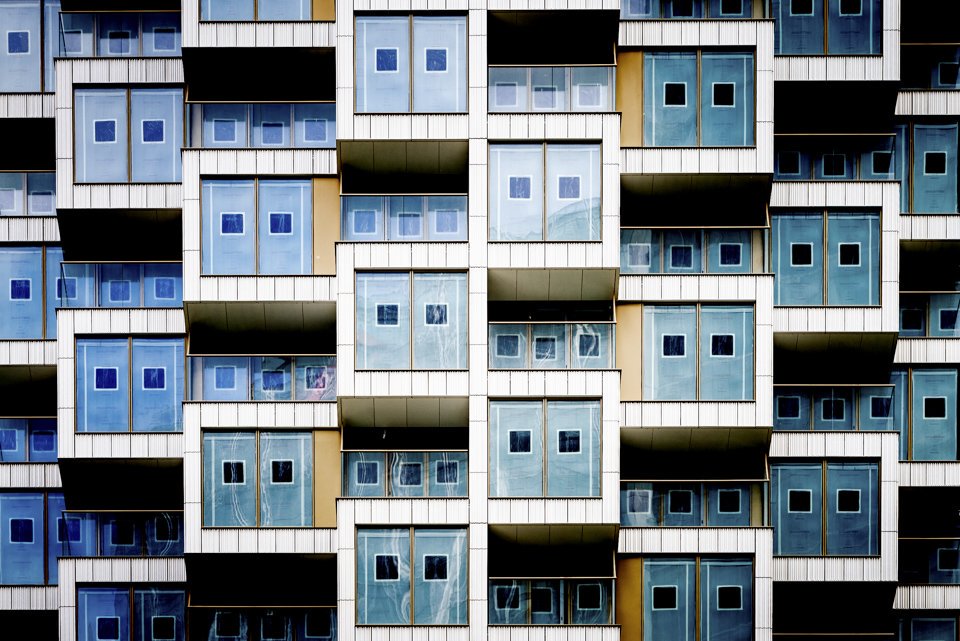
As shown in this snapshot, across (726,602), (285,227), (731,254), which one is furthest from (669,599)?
(285,227)

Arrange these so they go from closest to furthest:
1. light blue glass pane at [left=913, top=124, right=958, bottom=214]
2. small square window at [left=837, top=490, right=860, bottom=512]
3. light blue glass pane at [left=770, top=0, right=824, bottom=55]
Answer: small square window at [left=837, top=490, right=860, bottom=512]
light blue glass pane at [left=770, top=0, right=824, bottom=55]
light blue glass pane at [left=913, top=124, right=958, bottom=214]

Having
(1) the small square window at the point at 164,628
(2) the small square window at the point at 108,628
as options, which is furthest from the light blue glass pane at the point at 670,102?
(2) the small square window at the point at 108,628

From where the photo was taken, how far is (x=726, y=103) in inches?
982

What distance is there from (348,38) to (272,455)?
9.83 m

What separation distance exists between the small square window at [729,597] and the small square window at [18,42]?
21627mm

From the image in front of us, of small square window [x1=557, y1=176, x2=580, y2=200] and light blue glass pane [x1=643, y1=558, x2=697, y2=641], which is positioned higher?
small square window [x1=557, y1=176, x2=580, y2=200]

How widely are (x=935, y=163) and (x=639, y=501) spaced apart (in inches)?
449

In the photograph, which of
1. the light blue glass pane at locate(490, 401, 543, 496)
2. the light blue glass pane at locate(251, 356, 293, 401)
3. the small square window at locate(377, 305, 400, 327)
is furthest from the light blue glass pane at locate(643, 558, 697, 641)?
the light blue glass pane at locate(251, 356, 293, 401)

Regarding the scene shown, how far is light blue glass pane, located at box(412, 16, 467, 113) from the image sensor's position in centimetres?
2459

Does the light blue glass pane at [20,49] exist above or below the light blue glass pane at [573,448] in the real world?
above

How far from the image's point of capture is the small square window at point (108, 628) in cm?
2484

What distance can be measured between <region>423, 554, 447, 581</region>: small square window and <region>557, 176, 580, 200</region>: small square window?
341 inches

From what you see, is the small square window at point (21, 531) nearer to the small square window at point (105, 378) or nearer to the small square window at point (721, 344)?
the small square window at point (105, 378)

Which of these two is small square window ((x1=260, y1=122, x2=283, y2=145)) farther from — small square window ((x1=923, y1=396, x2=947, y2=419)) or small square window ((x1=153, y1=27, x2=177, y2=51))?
small square window ((x1=923, y1=396, x2=947, y2=419))
